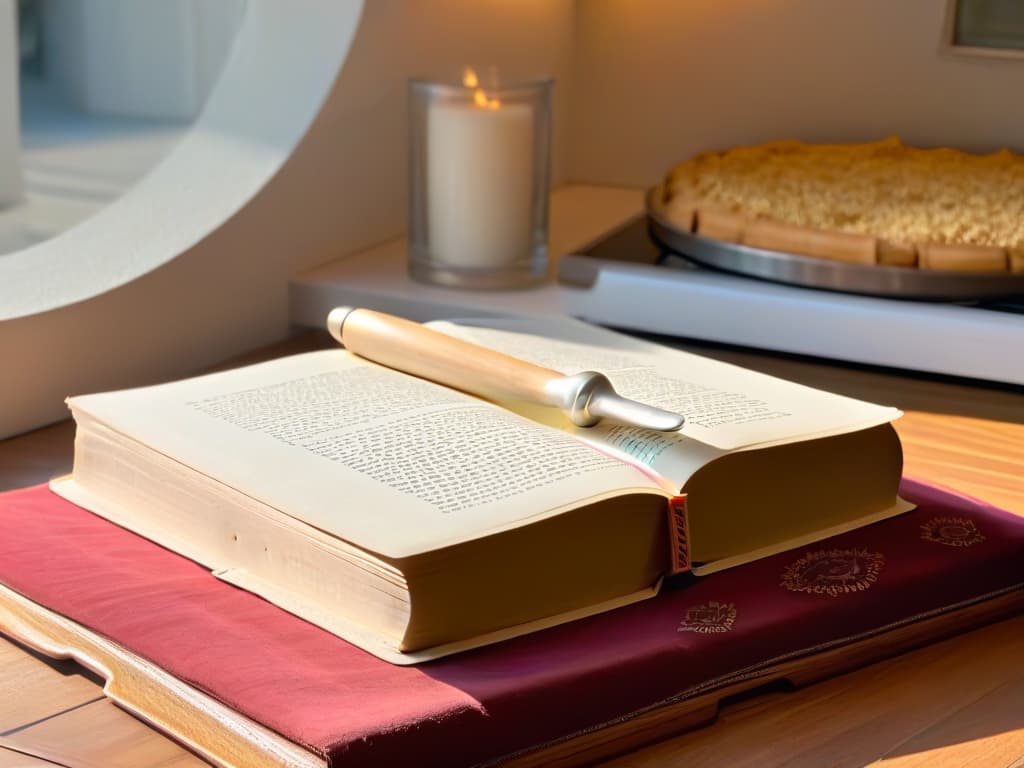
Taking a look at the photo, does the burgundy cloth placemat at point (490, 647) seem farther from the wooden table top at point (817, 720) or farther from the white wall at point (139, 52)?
the white wall at point (139, 52)

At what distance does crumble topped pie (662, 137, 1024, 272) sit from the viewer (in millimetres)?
988

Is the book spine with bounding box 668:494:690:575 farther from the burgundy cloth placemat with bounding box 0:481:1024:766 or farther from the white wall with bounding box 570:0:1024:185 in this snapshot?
the white wall with bounding box 570:0:1024:185

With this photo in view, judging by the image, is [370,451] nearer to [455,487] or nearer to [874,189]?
[455,487]

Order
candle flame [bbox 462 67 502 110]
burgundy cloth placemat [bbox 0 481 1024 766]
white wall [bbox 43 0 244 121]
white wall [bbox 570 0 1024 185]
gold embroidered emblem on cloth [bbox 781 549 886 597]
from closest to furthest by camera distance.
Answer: burgundy cloth placemat [bbox 0 481 1024 766] < gold embroidered emblem on cloth [bbox 781 549 886 597] < candle flame [bbox 462 67 502 110] < white wall [bbox 570 0 1024 185] < white wall [bbox 43 0 244 121]

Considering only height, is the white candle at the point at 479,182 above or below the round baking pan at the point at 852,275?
above

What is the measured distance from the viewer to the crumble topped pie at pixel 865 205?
988mm

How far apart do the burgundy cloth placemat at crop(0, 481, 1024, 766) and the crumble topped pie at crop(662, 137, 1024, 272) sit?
330 mm

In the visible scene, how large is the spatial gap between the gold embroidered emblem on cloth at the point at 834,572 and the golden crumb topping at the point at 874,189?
41 cm

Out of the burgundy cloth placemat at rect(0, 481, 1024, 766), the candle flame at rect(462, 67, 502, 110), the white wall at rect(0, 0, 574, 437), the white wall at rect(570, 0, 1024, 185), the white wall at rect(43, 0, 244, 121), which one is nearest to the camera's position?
the burgundy cloth placemat at rect(0, 481, 1024, 766)

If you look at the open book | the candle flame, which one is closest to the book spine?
the open book

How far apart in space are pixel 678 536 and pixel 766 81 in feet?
3.07

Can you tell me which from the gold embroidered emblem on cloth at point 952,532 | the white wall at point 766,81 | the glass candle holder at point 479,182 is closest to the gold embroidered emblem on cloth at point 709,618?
the gold embroidered emblem on cloth at point 952,532

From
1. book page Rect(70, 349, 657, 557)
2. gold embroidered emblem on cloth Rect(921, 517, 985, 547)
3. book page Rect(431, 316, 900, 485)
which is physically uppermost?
book page Rect(431, 316, 900, 485)

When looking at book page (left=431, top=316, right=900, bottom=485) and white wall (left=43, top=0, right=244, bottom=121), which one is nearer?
book page (left=431, top=316, right=900, bottom=485)
